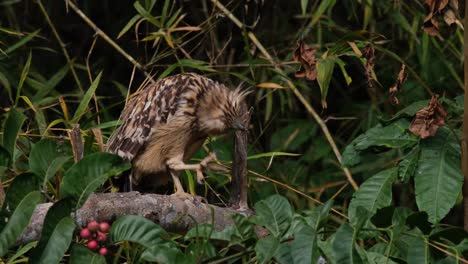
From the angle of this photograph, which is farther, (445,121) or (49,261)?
(445,121)

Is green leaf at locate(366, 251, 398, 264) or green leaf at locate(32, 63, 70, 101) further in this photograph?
green leaf at locate(32, 63, 70, 101)

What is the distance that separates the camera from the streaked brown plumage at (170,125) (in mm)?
4160

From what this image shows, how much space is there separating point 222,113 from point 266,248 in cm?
144

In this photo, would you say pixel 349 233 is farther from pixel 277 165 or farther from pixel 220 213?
pixel 277 165

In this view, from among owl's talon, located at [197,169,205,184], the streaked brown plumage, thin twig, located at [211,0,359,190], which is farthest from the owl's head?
thin twig, located at [211,0,359,190]

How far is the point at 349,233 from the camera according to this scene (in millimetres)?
2688

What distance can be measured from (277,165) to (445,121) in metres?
2.08

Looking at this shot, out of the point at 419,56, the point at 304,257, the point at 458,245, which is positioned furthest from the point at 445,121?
the point at 419,56

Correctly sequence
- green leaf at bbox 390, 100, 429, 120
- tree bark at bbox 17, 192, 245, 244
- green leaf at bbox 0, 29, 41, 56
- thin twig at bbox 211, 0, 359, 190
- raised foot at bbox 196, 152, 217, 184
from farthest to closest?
thin twig at bbox 211, 0, 359, 190 → green leaf at bbox 0, 29, 41, 56 → raised foot at bbox 196, 152, 217, 184 → green leaf at bbox 390, 100, 429, 120 → tree bark at bbox 17, 192, 245, 244

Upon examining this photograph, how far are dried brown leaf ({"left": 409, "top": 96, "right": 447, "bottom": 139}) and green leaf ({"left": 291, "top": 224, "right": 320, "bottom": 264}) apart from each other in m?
0.59

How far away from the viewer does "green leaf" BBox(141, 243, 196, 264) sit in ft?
9.02

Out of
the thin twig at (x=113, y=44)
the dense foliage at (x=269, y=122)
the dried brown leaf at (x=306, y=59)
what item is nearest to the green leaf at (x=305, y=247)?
the dense foliage at (x=269, y=122)

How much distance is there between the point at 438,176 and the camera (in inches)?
124

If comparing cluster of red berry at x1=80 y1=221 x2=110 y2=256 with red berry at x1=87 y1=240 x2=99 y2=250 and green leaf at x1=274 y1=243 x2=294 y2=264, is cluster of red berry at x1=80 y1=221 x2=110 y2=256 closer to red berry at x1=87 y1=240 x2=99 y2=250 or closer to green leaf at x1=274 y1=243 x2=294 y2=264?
red berry at x1=87 y1=240 x2=99 y2=250
